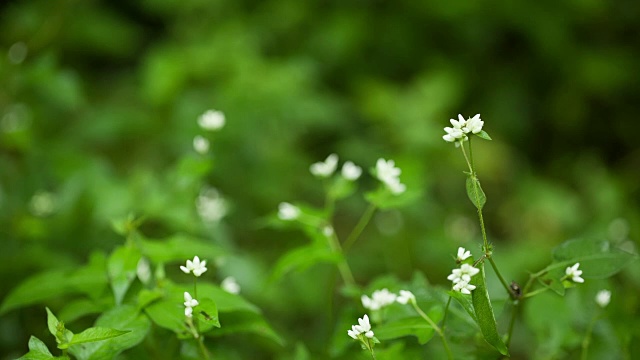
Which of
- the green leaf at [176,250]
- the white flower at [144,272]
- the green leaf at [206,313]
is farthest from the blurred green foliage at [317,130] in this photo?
the green leaf at [206,313]

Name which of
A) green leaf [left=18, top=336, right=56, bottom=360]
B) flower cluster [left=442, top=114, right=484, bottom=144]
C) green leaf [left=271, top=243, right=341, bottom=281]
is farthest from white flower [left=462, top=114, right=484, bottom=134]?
green leaf [left=18, top=336, right=56, bottom=360]

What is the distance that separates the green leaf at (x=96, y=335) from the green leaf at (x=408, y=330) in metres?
0.52

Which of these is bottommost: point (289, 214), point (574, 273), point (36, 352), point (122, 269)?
point (36, 352)

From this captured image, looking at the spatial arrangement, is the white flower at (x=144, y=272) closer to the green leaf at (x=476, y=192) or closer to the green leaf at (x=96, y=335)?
the green leaf at (x=96, y=335)

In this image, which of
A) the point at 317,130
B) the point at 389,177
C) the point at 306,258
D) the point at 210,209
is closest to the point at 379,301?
the point at 306,258

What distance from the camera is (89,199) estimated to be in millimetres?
2311

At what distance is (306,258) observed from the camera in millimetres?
1614

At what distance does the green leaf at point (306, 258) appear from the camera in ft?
5.26

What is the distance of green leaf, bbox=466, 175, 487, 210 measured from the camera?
122 cm

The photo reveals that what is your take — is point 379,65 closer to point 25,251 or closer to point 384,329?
point 25,251

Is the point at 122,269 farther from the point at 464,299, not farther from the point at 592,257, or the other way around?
the point at 592,257

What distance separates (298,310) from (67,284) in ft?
4.66

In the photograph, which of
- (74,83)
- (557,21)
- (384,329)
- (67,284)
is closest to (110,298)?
(67,284)

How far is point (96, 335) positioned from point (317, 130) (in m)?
2.70
